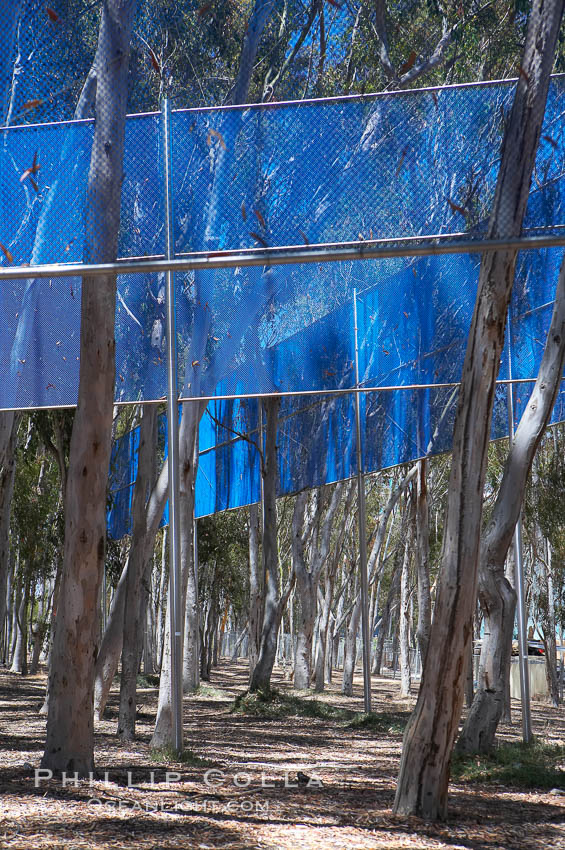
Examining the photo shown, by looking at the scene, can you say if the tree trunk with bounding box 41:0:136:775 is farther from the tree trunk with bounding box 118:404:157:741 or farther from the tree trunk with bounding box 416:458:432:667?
the tree trunk with bounding box 416:458:432:667

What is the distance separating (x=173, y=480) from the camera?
706 centimetres

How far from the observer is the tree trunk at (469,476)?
4.70 meters

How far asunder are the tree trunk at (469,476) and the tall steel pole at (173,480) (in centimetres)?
254

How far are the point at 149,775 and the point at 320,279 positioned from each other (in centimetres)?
488

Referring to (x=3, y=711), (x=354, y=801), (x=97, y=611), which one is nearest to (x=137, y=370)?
(x=97, y=611)

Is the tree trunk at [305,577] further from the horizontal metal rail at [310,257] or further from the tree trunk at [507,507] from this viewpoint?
the horizontal metal rail at [310,257]

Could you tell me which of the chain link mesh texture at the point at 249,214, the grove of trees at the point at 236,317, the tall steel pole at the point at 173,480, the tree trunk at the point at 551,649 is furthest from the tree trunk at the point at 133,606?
the tree trunk at the point at 551,649

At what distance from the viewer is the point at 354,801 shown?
5.43m

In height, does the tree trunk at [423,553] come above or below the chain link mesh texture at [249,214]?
below

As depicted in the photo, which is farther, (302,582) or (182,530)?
(302,582)

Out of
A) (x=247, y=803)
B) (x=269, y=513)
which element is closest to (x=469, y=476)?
(x=247, y=803)

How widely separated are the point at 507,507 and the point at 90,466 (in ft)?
12.6

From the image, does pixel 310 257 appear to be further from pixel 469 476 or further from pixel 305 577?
pixel 305 577

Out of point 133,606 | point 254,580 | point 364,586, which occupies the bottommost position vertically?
point 133,606
